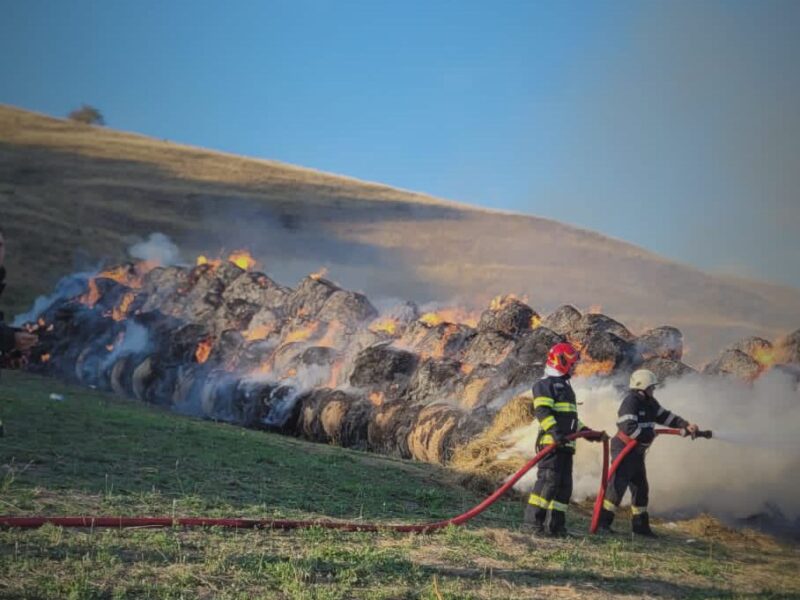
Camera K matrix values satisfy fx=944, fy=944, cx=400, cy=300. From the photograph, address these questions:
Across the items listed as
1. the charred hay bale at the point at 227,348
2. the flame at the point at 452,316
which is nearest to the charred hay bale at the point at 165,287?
the charred hay bale at the point at 227,348

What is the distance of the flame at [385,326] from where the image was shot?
20927 mm

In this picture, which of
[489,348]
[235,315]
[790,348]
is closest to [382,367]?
[489,348]

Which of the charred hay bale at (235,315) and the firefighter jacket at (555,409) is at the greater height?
the charred hay bale at (235,315)

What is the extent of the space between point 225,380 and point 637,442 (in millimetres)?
12271

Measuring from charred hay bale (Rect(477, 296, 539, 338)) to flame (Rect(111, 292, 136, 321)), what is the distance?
495 inches

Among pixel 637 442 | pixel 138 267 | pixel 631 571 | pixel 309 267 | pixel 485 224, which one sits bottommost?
pixel 631 571

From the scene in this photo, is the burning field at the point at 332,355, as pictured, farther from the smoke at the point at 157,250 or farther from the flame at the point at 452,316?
the smoke at the point at 157,250

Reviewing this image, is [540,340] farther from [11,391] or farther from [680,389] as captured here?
[11,391]

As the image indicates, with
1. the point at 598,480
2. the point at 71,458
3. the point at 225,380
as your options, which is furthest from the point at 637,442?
the point at 225,380

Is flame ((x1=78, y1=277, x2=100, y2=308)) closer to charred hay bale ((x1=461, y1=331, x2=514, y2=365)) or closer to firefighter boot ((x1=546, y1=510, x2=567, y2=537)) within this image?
charred hay bale ((x1=461, y1=331, x2=514, y2=365))

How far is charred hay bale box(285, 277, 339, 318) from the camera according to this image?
75.6 feet

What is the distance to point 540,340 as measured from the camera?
51.5ft

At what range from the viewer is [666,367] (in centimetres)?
1392

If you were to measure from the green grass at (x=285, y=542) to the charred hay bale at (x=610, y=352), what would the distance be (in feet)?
10.2
